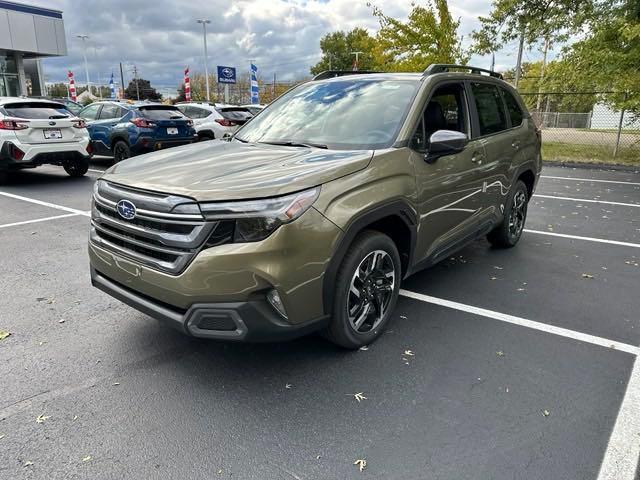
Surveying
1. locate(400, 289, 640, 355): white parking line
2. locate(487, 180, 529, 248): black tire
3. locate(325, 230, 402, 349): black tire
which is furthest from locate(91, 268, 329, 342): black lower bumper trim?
locate(487, 180, 529, 248): black tire

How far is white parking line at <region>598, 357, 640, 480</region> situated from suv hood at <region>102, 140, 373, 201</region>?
1.98 meters

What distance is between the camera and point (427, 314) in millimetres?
3879

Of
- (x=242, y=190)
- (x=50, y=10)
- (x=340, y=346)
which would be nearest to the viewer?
(x=242, y=190)

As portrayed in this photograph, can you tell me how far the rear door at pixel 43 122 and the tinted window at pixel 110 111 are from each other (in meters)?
2.23

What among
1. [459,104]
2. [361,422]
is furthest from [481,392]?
[459,104]

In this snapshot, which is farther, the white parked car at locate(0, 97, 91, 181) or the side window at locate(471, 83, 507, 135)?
the white parked car at locate(0, 97, 91, 181)

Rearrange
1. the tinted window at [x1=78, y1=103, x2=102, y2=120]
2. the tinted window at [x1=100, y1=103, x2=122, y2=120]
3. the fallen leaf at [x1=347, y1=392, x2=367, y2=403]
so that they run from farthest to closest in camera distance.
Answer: the tinted window at [x1=78, y1=103, x2=102, y2=120] < the tinted window at [x1=100, y1=103, x2=122, y2=120] < the fallen leaf at [x1=347, y1=392, x2=367, y2=403]

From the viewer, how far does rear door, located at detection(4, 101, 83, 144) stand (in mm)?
9047

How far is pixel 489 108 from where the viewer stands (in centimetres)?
478

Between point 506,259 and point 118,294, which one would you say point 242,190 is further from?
point 506,259

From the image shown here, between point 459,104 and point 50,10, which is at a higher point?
point 50,10

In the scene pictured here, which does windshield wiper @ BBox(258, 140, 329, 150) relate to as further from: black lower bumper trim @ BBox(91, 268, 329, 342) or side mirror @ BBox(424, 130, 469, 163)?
black lower bumper trim @ BBox(91, 268, 329, 342)

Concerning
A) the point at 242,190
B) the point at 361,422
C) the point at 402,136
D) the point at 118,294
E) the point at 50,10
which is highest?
the point at 50,10

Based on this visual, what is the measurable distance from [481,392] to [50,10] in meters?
36.0
